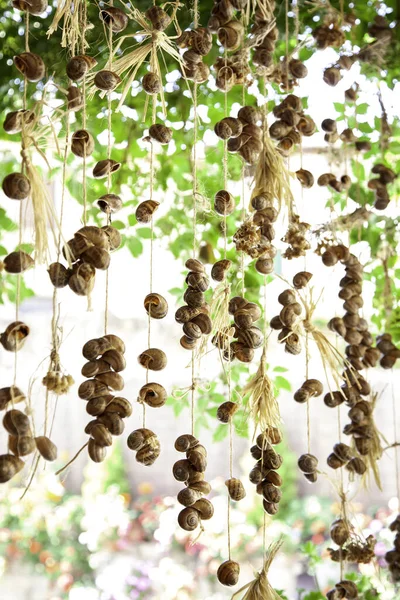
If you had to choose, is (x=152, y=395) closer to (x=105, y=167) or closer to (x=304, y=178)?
(x=105, y=167)

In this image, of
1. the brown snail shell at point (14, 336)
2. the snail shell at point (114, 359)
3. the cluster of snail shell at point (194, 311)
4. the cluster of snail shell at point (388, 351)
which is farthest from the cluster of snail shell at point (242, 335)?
the cluster of snail shell at point (388, 351)

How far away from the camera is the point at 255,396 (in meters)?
0.85

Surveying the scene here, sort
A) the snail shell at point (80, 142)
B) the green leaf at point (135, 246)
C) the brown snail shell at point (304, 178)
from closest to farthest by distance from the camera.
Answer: the snail shell at point (80, 142) < the brown snail shell at point (304, 178) < the green leaf at point (135, 246)

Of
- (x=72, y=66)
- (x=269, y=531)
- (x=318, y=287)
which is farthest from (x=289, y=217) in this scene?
(x=269, y=531)

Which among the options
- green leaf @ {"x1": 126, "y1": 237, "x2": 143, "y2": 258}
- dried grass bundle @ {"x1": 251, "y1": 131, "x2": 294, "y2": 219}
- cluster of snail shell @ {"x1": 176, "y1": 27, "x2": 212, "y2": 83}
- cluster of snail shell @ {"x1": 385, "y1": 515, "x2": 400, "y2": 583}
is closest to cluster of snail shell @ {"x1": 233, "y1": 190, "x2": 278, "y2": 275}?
dried grass bundle @ {"x1": 251, "y1": 131, "x2": 294, "y2": 219}

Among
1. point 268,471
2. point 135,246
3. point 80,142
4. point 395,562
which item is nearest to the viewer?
point 80,142

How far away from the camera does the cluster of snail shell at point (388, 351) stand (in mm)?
1079

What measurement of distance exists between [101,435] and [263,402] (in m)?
0.25

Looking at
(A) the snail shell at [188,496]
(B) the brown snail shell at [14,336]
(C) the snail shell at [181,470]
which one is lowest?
(A) the snail shell at [188,496]

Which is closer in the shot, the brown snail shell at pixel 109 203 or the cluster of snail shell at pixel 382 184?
the brown snail shell at pixel 109 203

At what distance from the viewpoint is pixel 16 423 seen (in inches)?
23.6

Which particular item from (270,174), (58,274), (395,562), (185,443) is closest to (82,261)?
(58,274)

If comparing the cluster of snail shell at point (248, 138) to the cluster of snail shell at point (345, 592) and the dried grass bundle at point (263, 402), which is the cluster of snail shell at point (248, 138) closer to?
the dried grass bundle at point (263, 402)

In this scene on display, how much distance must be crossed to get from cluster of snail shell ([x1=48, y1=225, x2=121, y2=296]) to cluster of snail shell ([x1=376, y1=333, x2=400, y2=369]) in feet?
1.92
